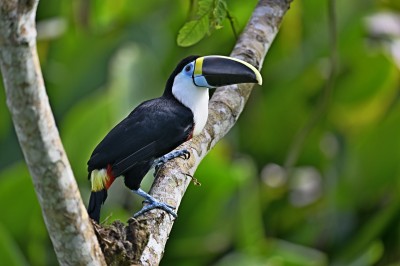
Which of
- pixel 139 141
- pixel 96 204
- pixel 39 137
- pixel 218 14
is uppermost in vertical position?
pixel 218 14

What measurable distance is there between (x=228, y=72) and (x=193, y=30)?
0.18 meters

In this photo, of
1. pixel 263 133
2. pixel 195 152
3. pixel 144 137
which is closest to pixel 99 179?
pixel 144 137

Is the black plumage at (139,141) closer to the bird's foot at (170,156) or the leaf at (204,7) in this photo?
the bird's foot at (170,156)

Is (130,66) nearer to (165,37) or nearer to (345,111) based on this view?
(165,37)

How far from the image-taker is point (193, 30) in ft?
9.71

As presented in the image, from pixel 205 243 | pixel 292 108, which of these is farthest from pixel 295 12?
pixel 205 243

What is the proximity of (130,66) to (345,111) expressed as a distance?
1562mm

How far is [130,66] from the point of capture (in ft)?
16.8

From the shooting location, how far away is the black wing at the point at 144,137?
113 inches

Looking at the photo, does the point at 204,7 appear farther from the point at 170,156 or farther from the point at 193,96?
the point at 170,156

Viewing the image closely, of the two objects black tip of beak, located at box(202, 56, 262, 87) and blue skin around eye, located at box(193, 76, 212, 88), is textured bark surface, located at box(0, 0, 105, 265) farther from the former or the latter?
blue skin around eye, located at box(193, 76, 212, 88)

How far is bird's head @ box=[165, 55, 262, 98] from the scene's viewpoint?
9.47ft

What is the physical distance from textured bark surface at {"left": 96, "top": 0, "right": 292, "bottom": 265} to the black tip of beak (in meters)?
0.19

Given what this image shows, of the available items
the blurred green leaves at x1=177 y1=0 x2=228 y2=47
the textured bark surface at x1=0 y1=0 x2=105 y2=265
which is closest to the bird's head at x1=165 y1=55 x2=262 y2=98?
the blurred green leaves at x1=177 y1=0 x2=228 y2=47
